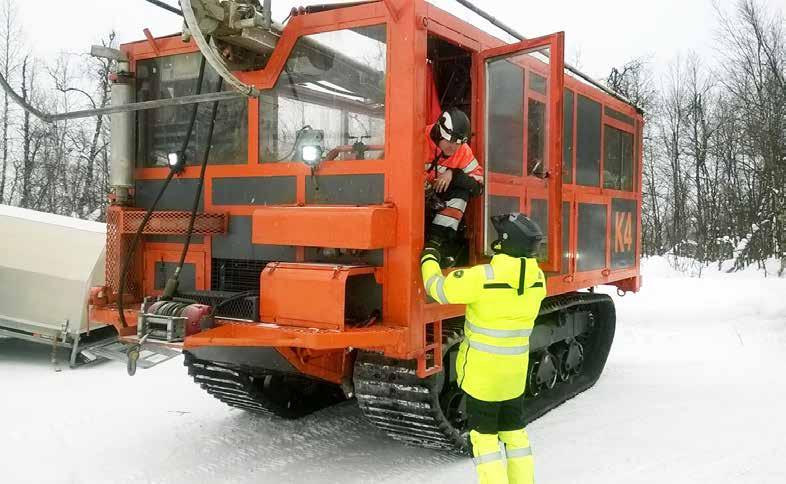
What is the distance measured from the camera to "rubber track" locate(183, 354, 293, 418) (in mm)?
5473

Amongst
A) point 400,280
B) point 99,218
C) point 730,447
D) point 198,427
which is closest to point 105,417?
point 198,427

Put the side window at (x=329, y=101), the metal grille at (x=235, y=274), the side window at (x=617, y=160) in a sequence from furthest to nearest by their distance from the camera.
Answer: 1. the side window at (x=617, y=160)
2. the metal grille at (x=235, y=274)
3. the side window at (x=329, y=101)

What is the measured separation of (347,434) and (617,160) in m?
4.04

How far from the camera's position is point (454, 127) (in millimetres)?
4262

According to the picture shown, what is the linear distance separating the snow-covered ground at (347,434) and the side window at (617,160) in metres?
2.13

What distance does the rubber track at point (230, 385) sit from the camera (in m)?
5.47

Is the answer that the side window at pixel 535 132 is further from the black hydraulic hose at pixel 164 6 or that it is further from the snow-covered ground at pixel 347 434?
the black hydraulic hose at pixel 164 6

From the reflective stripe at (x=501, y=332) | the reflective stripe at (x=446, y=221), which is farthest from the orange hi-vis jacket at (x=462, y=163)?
the reflective stripe at (x=501, y=332)

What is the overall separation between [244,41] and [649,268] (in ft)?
53.5

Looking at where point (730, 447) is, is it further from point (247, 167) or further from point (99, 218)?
point (99, 218)

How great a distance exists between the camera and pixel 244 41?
14.2 feet

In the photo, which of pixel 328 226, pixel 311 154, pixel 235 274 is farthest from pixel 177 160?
pixel 328 226

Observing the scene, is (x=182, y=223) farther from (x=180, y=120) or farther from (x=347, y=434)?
(x=347, y=434)

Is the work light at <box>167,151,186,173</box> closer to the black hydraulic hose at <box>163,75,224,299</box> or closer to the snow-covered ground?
the black hydraulic hose at <box>163,75,224,299</box>
